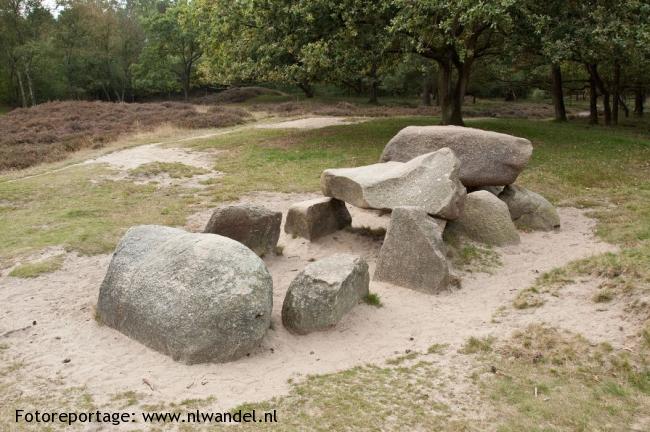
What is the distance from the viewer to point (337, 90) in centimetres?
6150

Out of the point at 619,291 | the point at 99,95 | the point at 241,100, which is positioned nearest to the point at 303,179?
the point at 619,291

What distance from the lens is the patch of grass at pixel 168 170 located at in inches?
772

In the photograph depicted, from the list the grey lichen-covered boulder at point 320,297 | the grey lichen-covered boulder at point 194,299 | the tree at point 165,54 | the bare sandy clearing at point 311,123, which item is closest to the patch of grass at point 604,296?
the grey lichen-covered boulder at point 320,297

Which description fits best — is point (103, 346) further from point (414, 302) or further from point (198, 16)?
point (198, 16)

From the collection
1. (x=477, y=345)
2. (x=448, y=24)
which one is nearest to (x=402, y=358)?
(x=477, y=345)

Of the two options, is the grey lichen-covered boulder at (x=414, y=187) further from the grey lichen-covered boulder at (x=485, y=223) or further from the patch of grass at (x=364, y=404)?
the patch of grass at (x=364, y=404)

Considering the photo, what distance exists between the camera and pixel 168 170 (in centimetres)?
2009

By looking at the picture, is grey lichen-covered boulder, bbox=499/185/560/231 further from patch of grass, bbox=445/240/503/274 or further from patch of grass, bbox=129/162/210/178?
patch of grass, bbox=129/162/210/178

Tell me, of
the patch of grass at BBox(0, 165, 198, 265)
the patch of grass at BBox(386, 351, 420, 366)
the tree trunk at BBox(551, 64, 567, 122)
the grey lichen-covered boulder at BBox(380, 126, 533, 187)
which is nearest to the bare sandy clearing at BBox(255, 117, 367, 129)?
the tree trunk at BBox(551, 64, 567, 122)

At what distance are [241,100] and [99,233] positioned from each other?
4318 centimetres

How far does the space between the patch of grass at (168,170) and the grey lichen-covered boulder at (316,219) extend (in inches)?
315

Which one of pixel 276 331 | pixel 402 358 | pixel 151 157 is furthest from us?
pixel 151 157

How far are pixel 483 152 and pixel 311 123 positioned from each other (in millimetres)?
19821

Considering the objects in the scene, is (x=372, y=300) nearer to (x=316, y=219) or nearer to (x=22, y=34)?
(x=316, y=219)
